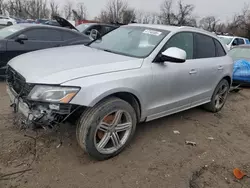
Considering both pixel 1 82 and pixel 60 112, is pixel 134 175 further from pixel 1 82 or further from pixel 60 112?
pixel 1 82

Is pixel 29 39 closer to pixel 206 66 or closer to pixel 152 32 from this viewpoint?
pixel 152 32

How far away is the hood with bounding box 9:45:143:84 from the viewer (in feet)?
8.14

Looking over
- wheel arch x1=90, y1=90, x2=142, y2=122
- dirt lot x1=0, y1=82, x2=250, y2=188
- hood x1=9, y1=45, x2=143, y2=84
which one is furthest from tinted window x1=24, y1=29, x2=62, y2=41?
wheel arch x1=90, y1=90, x2=142, y2=122

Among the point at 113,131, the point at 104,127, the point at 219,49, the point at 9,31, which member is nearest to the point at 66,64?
the point at 104,127

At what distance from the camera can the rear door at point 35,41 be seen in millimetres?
5719

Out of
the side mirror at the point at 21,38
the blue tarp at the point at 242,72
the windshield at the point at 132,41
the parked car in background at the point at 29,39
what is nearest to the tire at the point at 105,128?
the windshield at the point at 132,41

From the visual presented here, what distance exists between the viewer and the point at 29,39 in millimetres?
6062

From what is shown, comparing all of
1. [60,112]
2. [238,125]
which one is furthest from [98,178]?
[238,125]

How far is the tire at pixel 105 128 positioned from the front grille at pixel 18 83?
0.64 metres

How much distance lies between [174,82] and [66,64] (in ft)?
5.08

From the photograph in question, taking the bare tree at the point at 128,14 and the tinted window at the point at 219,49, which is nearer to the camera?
the tinted window at the point at 219,49

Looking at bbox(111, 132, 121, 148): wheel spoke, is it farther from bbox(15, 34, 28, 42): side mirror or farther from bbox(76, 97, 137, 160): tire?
bbox(15, 34, 28, 42): side mirror

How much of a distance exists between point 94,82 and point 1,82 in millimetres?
4164

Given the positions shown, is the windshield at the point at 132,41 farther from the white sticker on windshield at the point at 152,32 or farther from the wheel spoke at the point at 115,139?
the wheel spoke at the point at 115,139
